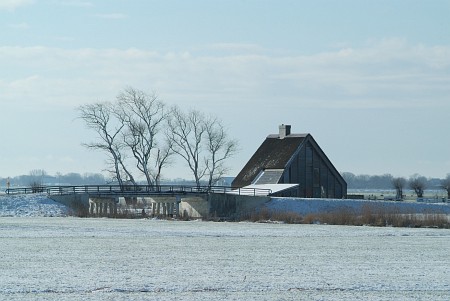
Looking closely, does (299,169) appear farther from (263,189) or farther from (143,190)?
(143,190)

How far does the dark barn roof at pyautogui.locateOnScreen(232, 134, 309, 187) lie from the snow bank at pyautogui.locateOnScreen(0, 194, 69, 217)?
67.3ft

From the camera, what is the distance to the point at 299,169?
90.2 m

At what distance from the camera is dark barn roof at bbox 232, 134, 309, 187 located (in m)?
90.3

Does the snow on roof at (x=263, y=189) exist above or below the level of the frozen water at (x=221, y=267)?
above

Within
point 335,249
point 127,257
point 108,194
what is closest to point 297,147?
point 108,194

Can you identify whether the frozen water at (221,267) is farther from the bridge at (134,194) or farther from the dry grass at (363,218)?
Answer: the bridge at (134,194)

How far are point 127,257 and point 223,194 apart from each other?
46.5 metres

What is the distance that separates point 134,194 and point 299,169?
16362 millimetres

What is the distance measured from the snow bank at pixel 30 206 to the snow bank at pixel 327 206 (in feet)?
62.5

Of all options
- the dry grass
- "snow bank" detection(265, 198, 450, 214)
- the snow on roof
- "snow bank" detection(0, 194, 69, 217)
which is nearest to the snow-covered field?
the dry grass

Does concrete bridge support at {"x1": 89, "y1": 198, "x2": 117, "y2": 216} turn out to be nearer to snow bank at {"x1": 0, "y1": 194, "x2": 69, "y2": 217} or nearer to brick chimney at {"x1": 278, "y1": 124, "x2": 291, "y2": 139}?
snow bank at {"x1": 0, "y1": 194, "x2": 69, "y2": 217}

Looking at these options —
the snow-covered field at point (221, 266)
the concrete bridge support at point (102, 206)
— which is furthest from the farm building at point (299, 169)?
the snow-covered field at point (221, 266)

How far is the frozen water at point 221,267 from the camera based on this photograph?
80.7 ft

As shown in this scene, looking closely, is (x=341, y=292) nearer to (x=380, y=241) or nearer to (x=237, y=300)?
(x=237, y=300)
